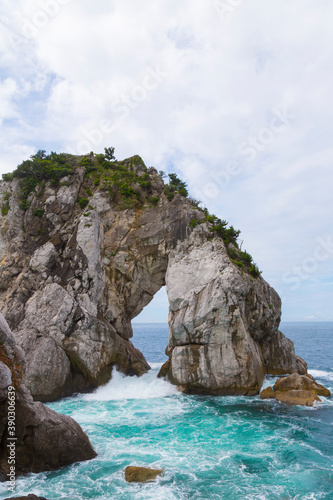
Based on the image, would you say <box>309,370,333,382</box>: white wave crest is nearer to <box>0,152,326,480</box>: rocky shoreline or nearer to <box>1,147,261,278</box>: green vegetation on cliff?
<box>0,152,326,480</box>: rocky shoreline

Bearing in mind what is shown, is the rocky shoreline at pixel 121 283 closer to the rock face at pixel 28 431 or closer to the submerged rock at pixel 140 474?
the rock face at pixel 28 431

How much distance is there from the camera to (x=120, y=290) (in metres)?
32.2

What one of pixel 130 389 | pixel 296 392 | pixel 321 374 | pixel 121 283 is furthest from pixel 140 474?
pixel 321 374

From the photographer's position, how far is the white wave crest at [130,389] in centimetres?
2465

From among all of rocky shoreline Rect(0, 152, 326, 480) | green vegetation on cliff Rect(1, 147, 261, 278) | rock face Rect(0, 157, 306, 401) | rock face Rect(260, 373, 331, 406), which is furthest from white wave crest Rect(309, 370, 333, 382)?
green vegetation on cliff Rect(1, 147, 261, 278)

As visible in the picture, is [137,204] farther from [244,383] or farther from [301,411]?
[301,411]

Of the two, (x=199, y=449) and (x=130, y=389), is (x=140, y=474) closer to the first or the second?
(x=199, y=449)

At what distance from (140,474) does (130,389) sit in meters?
14.7

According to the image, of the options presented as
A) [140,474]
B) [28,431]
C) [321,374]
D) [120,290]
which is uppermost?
[120,290]

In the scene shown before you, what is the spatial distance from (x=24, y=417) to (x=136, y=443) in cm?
593

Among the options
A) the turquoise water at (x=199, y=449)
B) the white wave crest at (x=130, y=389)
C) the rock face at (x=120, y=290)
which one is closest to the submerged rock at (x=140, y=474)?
the turquoise water at (x=199, y=449)

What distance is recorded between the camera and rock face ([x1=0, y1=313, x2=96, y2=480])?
11744 mm

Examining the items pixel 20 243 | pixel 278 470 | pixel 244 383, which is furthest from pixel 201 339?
pixel 20 243

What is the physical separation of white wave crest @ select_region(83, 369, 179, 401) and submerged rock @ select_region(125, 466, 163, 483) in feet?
41.1
